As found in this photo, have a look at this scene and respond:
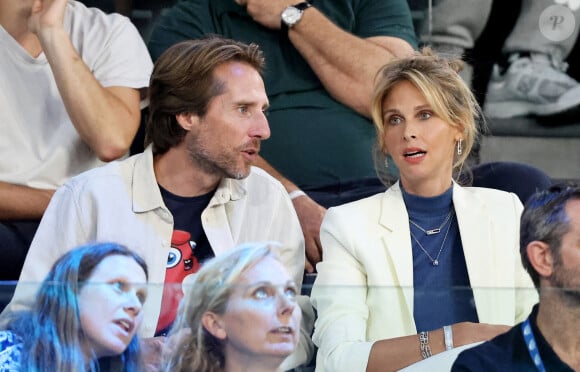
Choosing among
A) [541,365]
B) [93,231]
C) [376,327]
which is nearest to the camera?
[541,365]

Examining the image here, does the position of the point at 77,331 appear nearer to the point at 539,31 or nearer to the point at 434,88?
the point at 434,88

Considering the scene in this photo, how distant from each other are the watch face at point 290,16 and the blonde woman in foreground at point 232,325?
42.3 inches

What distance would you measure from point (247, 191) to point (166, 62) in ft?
0.84

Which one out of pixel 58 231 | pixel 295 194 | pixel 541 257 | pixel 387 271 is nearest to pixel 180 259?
pixel 58 231

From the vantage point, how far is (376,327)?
126cm

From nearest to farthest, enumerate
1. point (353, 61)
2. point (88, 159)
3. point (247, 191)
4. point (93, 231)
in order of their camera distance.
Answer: point (93, 231) → point (247, 191) → point (88, 159) → point (353, 61)

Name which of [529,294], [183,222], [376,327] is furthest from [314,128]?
[529,294]

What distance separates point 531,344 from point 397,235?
1.38 ft

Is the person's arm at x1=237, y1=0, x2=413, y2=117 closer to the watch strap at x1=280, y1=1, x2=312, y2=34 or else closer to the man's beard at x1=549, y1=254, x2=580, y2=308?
the watch strap at x1=280, y1=1, x2=312, y2=34

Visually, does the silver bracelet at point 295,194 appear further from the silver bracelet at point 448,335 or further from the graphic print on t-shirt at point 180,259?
the silver bracelet at point 448,335

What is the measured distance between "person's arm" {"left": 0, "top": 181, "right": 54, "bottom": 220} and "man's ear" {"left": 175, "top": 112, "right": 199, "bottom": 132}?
0.33 metres

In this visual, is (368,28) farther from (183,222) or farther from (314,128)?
(183,222)

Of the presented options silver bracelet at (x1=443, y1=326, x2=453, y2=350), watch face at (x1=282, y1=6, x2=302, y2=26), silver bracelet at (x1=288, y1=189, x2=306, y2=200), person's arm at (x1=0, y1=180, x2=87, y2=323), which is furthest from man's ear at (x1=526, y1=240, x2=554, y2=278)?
watch face at (x1=282, y1=6, x2=302, y2=26)

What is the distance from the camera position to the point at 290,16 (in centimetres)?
215
